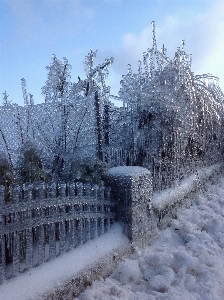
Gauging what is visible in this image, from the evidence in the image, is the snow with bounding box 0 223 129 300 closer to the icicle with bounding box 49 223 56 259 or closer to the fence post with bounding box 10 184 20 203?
the icicle with bounding box 49 223 56 259

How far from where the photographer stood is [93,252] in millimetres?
3047

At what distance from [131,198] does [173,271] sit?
0.93 meters

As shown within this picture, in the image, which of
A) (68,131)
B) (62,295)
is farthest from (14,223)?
(68,131)

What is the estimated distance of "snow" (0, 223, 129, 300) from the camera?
2.30m

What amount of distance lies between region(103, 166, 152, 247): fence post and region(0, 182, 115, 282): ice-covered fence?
0.49ft

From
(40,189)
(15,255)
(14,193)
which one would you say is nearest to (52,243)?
(15,255)

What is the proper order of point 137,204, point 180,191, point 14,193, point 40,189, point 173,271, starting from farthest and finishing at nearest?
point 180,191
point 137,204
point 173,271
point 40,189
point 14,193

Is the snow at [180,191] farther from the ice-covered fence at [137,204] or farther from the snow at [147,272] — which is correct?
the snow at [147,272]

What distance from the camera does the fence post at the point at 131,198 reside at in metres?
3.57

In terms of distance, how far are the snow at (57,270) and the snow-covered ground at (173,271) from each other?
0.76 ft

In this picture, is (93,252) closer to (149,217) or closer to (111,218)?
(111,218)

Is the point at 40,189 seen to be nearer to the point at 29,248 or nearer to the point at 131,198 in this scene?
the point at 29,248

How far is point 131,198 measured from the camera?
3.54 meters

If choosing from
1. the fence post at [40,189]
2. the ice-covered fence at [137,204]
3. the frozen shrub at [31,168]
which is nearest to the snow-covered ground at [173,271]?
the ice-covered fence at [137,204]
